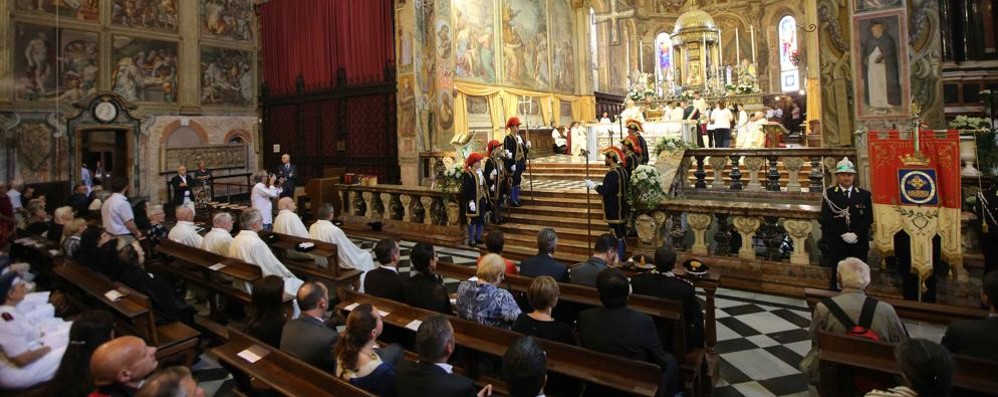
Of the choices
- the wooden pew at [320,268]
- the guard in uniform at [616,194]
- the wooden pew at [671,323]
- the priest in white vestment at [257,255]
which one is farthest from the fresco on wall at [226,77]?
the wooden pew at [671,323]

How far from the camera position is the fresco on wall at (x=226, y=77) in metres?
17.6

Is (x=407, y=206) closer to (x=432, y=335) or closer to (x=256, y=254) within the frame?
(x=256, y=254)

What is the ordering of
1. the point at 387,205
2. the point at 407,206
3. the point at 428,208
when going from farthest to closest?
the point at 387,205
the point at 407,206
the point at 428,208

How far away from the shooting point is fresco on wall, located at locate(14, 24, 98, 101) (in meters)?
13.9

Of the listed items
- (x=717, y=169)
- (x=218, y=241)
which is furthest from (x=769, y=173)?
(x=218, y=241)

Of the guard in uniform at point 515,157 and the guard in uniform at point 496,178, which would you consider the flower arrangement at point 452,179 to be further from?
the guard in uniform at point 515,157

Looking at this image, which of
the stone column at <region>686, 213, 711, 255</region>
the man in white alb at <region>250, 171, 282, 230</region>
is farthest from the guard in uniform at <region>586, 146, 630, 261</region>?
the man in white alb at <region>250, 171, 282, 230</region>

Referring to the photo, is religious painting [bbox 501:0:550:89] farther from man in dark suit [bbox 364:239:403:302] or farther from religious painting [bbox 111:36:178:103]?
man in dark suit [bbox 364:239:403:302]

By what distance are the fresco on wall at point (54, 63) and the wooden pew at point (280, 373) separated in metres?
15.6

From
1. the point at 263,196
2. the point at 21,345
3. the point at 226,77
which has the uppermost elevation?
the point at 226,77

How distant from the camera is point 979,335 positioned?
110 inches

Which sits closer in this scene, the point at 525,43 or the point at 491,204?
the point at 491,204

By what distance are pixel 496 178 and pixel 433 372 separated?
756 centimetres

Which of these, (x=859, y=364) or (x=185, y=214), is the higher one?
(x=185, y=214)
